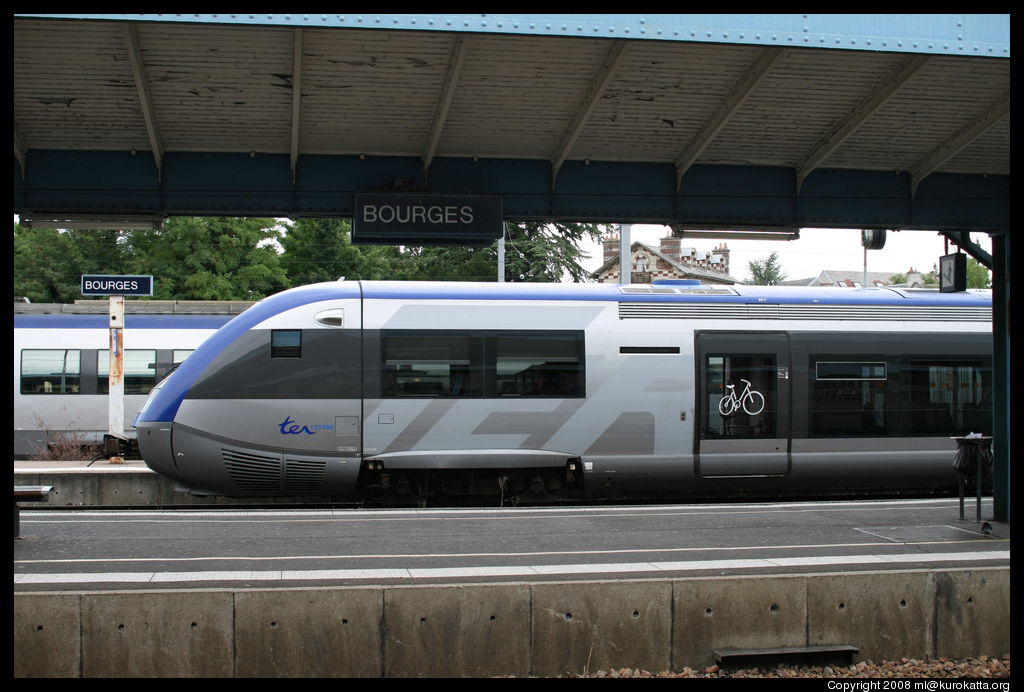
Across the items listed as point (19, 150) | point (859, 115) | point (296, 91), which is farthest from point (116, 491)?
point (859, 115)

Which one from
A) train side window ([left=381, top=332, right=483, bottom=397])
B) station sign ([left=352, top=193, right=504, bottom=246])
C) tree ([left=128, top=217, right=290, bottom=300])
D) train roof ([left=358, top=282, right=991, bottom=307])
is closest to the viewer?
station sign ([left=352, top=193, right=504, bottom=246])

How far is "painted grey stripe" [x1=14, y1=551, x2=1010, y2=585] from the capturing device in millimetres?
6938

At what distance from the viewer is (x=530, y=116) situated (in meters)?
9.40

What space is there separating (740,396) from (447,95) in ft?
21.2

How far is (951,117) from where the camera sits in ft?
31.3

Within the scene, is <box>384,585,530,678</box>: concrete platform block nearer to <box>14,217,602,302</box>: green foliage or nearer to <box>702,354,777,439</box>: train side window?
<box>702,354,777,439</box>: train side window

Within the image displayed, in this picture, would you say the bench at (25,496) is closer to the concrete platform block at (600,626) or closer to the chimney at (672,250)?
the concrete platform block at (600,626)

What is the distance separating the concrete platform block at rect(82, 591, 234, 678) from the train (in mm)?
5885

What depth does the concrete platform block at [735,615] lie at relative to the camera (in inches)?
267

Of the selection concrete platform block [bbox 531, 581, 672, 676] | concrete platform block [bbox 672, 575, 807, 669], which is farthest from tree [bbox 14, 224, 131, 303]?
concrete platform block [bbox 672, 575, 807, 669]

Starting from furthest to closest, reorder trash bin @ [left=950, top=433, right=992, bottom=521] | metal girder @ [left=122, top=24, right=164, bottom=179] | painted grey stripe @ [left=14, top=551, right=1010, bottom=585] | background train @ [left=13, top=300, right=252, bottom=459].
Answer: background train @ [left=13, top=300, right=252, bottom=459], trash bin @ [left=950, top=433, right=992, bottom=521], metal girder @ [left=122, top=24, right=164, bottom=179], painted grey stripe @ [left=14, top=551, right=1010, bottom=585]

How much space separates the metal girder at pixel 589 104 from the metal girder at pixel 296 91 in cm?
250

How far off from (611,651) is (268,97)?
5.51 metres

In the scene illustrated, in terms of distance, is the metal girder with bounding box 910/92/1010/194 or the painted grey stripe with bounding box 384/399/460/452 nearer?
the metal girder with bounding box 910/92/1010/194
